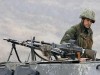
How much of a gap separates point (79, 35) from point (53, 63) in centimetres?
243

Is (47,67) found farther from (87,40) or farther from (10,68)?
(87,40)

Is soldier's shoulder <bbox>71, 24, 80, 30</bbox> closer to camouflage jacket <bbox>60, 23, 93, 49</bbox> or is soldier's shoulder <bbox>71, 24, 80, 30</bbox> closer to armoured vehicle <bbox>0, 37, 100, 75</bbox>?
camouflage jacket <bbox>60, 23, 93, 49</bbox>

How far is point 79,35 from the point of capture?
13984 millimetres

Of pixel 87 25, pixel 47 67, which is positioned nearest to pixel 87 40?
pixel 87 25

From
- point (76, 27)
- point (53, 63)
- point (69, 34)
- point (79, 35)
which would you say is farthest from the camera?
point (76, 27)

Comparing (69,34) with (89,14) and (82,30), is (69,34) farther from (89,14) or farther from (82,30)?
(89,14)

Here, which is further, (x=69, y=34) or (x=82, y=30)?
(x=82, y=30)

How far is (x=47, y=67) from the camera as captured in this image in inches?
466

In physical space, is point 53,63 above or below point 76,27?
below

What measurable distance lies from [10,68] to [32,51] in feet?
2.50

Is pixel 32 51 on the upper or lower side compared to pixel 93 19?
lower

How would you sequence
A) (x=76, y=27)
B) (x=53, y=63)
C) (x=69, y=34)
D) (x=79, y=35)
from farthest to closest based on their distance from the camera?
(x=76, y=27)
(x=79, y=35)
(x=69, y=34)
(x=53, y=63)

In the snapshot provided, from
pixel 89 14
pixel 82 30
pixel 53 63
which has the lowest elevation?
pixel 53 63

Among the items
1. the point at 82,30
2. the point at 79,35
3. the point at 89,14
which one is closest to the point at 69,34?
the point at 79,35
